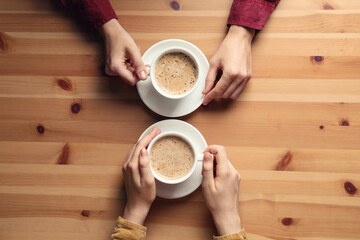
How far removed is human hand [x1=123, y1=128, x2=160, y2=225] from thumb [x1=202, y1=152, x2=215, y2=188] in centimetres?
18

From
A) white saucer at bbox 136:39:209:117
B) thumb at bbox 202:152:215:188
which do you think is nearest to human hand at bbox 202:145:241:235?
thumb at bbox 202:152:215:188

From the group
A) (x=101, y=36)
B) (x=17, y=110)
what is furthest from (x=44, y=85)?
(x=101, y=36)

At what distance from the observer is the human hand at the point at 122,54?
1.00m

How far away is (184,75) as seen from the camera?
1011mm

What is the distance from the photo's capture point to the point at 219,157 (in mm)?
1007

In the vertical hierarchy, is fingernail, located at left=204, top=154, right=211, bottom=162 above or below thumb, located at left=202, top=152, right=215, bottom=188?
above

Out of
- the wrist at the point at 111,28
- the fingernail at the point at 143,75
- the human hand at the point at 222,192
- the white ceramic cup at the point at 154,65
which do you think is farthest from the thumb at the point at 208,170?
the wrist at the point at 111,28

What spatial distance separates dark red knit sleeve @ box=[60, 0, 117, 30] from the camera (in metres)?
1.04

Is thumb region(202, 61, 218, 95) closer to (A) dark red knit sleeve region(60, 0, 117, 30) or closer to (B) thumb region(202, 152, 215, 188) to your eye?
(B) thumb region(202, 152, 215, 188)

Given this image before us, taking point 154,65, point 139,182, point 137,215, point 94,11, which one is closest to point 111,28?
point 94,11

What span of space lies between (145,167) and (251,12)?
0.68m

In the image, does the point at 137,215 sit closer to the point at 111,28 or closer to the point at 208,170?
the point at 208,170

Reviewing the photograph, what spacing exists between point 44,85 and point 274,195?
101cm

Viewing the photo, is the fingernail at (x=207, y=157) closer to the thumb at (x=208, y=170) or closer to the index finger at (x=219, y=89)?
the thumb at (x=208, y=170)
